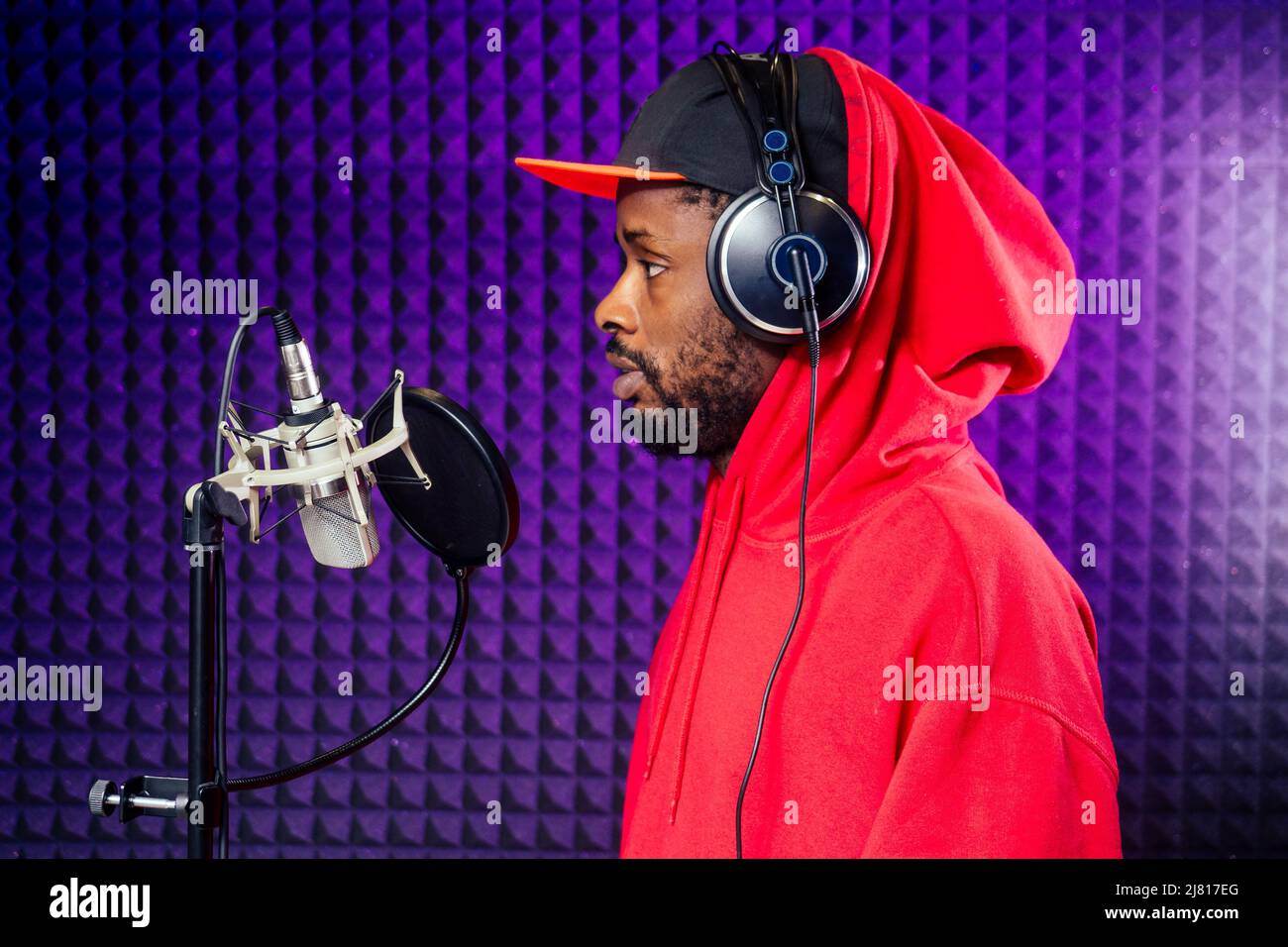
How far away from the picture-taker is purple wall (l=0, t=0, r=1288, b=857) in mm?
2020

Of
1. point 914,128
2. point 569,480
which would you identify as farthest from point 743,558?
point 569,480

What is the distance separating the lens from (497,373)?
2084 millimetres

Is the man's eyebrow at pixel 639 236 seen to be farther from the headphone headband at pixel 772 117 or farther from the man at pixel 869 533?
the headphone headband at pixel 772 117

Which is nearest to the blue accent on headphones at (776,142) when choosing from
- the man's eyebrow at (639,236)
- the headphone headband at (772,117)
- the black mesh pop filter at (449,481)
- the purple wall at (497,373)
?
the headphone headband at (772,117)

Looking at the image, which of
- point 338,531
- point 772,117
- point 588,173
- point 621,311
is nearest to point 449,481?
point 338,531

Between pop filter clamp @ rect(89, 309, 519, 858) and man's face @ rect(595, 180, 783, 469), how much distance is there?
0.64 feet

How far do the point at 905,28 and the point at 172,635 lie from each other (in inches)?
86.1

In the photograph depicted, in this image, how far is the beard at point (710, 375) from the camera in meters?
0.94

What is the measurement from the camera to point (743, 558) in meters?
1.01

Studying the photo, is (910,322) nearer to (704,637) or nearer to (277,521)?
(704,637)

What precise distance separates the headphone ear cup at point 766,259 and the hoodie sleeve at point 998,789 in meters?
0.38

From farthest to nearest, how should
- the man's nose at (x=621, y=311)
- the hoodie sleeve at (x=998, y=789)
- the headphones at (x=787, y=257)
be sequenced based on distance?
the man's nose at (x=621, y=311) → the headphones at (x=787, y=257) → the hoodie sleeve at (x=998, y=789)
